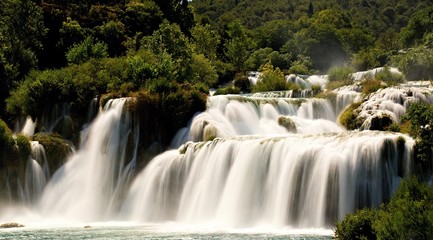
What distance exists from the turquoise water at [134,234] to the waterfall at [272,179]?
6.87ft

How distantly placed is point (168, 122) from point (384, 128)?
15.6 m

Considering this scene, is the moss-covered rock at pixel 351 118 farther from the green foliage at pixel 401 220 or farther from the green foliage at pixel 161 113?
the green foliage at pixel 401 220

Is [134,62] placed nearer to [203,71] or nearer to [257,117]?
[257,117]

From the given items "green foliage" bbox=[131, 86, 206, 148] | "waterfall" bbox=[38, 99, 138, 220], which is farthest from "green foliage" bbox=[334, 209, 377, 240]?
"green foliage" bbox=[131, 86, 206, 148]

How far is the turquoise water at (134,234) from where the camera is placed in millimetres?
27578

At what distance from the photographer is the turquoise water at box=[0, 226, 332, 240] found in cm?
2758

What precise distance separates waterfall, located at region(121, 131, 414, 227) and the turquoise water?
209cm

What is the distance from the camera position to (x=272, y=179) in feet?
107

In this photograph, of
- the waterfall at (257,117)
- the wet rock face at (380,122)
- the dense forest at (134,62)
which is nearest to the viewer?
the wet rock face at (380,122)

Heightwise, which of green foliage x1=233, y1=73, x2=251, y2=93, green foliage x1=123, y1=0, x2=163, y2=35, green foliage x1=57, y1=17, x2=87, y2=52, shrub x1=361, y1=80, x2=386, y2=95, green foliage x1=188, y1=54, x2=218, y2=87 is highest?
green foliage x1=123, y1=0, x2=163, y2=35

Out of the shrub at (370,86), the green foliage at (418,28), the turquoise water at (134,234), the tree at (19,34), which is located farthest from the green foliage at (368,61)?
the turquoise water at (134,234)

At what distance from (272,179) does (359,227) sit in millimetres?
11287

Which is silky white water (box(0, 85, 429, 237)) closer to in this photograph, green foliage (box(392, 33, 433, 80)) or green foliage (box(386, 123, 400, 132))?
green foliage (box(386, 123, 400, 132))

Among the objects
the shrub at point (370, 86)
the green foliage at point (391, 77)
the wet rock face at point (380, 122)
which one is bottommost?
the wet rock face at point (380, 122)
